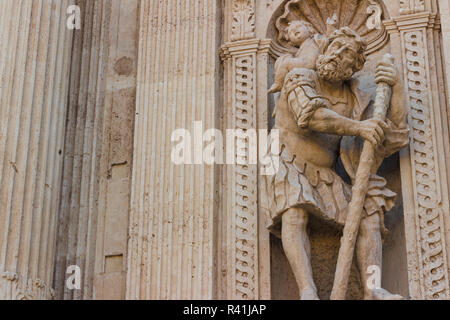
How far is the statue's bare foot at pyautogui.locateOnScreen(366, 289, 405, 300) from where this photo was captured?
947cm

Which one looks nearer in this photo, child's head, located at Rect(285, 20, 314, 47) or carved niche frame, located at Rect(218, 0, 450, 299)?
carved niche frame, located at Rect(218, 0, 450, 299)

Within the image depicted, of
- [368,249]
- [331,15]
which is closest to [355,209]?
[368,249]

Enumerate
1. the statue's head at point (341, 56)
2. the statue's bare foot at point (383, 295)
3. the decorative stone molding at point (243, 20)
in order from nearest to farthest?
the statue's bare foot at point (383, 295) → the statue's head at point (341, 56) → the decorative stone molding at point (243, 20)

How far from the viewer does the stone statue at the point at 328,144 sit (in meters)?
10.2

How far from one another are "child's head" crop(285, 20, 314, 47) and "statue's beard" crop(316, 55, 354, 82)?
630mm

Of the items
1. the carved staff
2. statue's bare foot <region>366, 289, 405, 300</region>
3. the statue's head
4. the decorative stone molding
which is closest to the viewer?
statue's bare foot <region>366, 289, 405, 300</region>

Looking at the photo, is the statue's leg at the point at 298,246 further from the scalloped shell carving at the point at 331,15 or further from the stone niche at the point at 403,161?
the scalloped shell carving at the point at 331,15

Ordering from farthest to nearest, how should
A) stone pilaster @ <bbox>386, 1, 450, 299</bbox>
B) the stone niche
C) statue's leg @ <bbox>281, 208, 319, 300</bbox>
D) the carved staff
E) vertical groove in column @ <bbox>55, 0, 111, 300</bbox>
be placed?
1. vertical groove in column @ <bbox>55, 0, 111, 300</bbox>
2. the stone niche
3. stone pilaster @ <bbox>386, 1, 450, 299</bbox>
4. statue's leg @ <bbox>281, 208, 319, 300</bbox>
5. the carved staff

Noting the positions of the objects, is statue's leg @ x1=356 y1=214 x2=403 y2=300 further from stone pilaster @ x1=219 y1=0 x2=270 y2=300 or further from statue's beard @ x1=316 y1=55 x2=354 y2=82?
statue's beard @ x1=316 y1=55 x2=354 y2=82

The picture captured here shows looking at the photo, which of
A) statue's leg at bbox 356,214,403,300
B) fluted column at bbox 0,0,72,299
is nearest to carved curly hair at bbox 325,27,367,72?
statue's leg at bbox 356,214,403,300

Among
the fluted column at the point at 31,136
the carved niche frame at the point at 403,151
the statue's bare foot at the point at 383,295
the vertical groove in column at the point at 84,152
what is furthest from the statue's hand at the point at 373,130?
the fluted column at the point at 31,136

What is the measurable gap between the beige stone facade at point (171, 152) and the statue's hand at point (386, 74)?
0.06m

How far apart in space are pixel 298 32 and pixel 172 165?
185 centimetres
